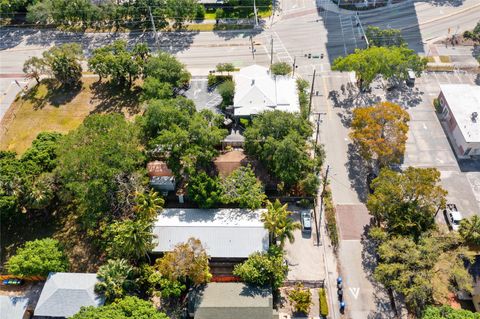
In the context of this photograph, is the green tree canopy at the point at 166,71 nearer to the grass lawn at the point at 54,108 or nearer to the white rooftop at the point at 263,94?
the grass lawn at the point at 54,108

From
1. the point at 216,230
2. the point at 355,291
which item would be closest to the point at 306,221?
the point at 355,291

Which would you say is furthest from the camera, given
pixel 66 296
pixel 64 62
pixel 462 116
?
pixel 64 62

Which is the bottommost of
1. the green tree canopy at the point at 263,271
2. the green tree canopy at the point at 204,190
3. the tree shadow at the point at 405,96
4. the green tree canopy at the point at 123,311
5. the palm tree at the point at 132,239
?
the green tree canopy at the point at 123,311

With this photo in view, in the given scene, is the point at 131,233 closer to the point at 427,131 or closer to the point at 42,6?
the point at 427,131

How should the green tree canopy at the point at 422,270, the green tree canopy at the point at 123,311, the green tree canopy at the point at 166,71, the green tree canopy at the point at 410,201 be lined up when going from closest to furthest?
the green tree canopy at the point at 123,311 < the green tree canopy at the point at 422,270 < the green tree canopy at the point at 410,201 < the green tree canopy at the point at 166,71

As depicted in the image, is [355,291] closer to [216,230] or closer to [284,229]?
[284,229]

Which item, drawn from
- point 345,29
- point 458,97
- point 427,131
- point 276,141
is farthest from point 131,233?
point 345,29

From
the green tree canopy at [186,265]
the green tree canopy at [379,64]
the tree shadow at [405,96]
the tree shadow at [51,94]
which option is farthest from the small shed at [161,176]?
the tree shadow at [405,96]
